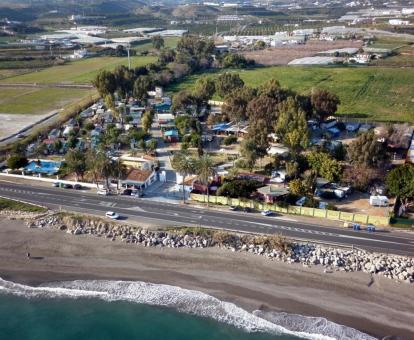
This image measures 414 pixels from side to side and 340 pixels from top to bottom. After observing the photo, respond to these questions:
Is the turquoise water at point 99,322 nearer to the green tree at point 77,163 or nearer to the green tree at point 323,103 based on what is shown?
the green tree at point 77,163

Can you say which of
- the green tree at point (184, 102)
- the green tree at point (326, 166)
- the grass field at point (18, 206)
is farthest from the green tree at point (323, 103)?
the grass field at point (18, 206)

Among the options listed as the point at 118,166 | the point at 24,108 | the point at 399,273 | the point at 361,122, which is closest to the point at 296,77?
the point at 361,122

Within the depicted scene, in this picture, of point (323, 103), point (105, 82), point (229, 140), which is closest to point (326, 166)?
point (229, 140)

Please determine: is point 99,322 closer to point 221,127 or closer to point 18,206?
point 18,206

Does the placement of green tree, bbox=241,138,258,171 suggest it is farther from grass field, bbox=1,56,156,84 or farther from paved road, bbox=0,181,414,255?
grass field, bbox=1,56,156,84

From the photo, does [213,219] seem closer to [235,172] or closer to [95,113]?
[235,172]

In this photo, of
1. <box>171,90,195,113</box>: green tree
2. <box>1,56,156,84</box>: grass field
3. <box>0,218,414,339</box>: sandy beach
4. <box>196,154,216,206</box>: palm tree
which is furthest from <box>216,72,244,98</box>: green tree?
<box>0,218,414,339</box>: sandy beach
